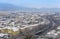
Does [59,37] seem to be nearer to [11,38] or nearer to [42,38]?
[42,38]

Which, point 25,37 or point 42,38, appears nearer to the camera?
point 25,37

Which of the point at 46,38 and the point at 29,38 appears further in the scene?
the point at 46,38

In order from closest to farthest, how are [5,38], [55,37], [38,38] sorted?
[5,38] → [38,38] → [55,37]

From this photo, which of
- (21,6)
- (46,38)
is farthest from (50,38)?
(21,6)

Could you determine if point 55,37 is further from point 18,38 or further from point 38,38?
point 18,38

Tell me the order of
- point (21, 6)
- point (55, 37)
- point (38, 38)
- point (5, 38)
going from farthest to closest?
point (21, 6) < point (55, 37) < point (38, 38) < point (5, 38)

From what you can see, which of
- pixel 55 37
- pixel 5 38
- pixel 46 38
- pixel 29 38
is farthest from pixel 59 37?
pixel 5 38

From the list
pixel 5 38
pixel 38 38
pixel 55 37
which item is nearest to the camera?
pixel 5 38

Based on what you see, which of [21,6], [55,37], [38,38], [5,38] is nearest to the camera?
[5,38]

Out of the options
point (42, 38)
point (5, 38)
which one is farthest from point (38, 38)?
point (5, 38)
